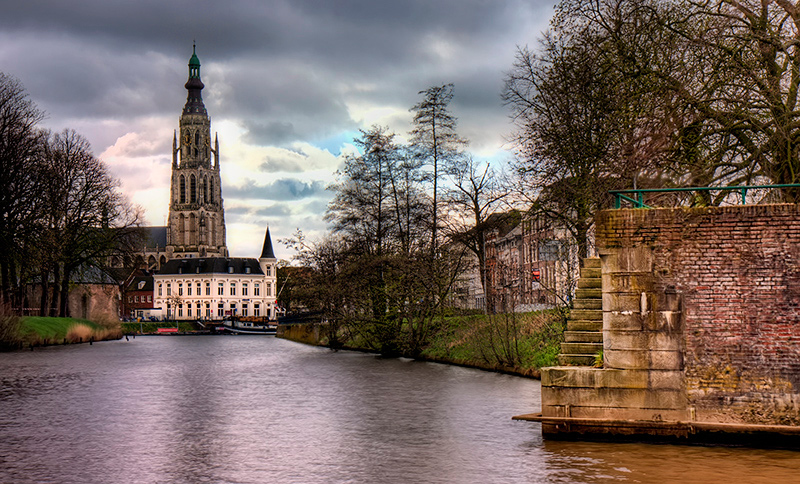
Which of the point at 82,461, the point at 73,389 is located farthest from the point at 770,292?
the point at 73,389

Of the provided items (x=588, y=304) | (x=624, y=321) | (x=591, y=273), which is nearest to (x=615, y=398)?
(x=624, y=321)

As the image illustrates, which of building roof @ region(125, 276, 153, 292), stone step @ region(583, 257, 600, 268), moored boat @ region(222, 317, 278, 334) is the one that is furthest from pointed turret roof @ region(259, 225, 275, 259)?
stone step @ region(583, 257, 600, 268)

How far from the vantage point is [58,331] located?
2234 inches

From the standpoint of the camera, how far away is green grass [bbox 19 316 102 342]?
50.4m

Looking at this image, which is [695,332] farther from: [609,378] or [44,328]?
[44,328]

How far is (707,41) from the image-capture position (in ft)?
71.5

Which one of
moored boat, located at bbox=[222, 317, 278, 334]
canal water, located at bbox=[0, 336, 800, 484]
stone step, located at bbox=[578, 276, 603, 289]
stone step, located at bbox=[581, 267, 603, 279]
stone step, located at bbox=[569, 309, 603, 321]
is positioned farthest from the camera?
moored boat, located at bbox=[222, 317, 278, 334]

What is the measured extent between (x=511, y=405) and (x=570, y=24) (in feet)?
41.9

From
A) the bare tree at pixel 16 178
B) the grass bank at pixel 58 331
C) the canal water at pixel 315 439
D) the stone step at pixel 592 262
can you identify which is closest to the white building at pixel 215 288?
the grass bank at pixel 58 331

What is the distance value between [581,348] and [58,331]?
47456mm

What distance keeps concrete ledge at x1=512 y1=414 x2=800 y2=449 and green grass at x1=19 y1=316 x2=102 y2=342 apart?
40.9m

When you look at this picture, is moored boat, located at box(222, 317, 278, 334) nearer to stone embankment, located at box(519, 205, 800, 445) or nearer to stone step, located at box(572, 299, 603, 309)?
stone step, located at box(572, 299, 603, 309)

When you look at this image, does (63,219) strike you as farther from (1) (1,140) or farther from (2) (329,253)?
(2) (329,253)

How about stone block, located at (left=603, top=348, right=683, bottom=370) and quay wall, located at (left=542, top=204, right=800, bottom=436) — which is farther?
stone block, located at (left=603, top=348, right=683, bottom=370)
